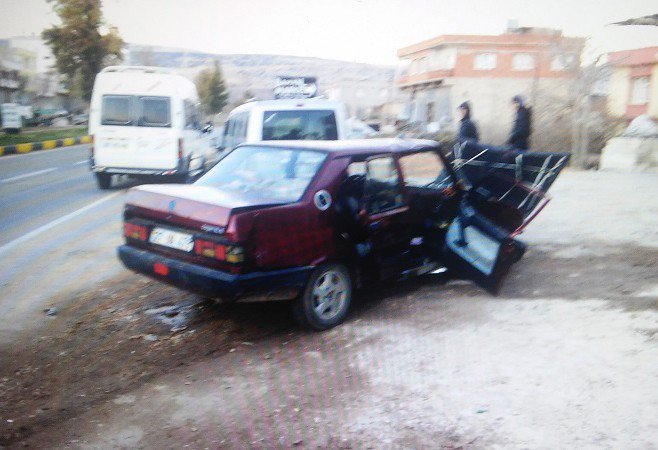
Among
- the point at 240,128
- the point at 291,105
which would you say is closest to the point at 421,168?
the point at 291,105

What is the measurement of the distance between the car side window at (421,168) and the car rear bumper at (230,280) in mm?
1482

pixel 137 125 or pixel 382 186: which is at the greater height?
pixel 137 125

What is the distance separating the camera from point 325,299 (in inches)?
183

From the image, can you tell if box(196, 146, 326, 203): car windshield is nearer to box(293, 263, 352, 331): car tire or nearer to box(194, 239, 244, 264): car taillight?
box(194, 239, 244, 264): car taillight

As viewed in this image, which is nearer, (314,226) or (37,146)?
(314,226)

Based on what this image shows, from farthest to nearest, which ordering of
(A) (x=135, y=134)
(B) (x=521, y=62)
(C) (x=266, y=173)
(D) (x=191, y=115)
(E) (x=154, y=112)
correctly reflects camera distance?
(B) (x=521, y=62), (D) (x=191, y=115), (E) (x=154, y=112), (A) (x=135, y=134), (C) (x=266, y=173)

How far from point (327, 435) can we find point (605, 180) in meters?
12.1

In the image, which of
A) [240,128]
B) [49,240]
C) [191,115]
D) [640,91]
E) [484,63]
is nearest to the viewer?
[49,240]

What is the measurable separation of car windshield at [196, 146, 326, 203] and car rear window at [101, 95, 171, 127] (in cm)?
803

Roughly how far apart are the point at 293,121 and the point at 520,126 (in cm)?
377

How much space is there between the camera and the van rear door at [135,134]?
12672mm

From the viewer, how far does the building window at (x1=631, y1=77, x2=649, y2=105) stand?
30219 millimetres

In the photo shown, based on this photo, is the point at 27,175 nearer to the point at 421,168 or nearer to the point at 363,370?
the point at 421,168

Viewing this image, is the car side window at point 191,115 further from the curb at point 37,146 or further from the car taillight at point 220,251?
the car taillight at point 220,251
